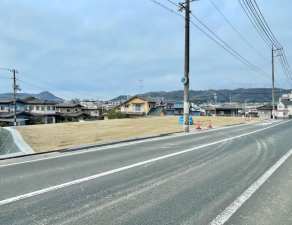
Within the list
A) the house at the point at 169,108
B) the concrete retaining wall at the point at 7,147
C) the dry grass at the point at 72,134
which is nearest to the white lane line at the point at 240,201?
the dry grass at the point at 72,134

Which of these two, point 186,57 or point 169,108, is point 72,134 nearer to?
point 186,57

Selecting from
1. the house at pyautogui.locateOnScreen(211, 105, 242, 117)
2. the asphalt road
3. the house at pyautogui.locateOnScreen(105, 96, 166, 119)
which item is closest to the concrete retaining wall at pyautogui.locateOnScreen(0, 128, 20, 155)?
the asphalt road

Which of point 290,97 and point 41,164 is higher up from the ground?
point 290,97

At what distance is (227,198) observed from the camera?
342 centimetres

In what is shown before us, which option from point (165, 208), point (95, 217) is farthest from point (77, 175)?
point (165, 208)

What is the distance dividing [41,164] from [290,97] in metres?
111

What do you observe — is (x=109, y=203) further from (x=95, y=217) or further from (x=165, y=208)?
(x=165, y=208)

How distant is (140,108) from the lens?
157ft

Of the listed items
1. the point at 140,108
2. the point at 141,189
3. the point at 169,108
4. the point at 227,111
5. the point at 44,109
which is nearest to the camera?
the point at 141,189

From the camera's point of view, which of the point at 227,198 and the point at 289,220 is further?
the point at 227,198

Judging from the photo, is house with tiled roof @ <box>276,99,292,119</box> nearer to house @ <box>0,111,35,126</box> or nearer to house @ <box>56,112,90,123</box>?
house @ <box>56,112,90,123</box>

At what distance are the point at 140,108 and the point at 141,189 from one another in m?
44.1

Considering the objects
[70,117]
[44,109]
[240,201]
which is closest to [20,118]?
[44,109]

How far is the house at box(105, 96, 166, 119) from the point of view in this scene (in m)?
46.9
